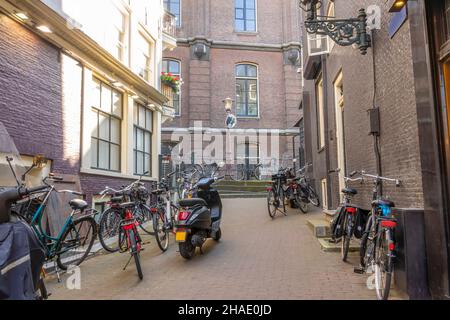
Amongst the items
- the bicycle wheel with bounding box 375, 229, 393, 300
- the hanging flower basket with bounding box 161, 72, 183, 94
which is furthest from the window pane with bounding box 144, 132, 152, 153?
the bicycle wheel with bounding box 375, 229, 393, 300

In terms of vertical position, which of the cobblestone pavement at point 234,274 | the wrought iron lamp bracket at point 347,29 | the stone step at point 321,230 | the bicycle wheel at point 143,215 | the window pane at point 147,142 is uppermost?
the wrought iron lamp bracket at point 347,29

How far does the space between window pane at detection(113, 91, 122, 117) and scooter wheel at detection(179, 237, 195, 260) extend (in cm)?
434

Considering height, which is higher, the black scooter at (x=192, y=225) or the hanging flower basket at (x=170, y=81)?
the hanging flower basket at (x=170, y=81)

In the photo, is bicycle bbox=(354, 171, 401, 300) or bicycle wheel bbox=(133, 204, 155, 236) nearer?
bicycle bbox=(354, 171, 401, 300)

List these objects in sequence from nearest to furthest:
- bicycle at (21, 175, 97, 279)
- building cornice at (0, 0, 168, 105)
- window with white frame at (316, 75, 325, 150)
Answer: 1. bicycle at (21, 175, 97, 279)
2. building cornice at (0, 0, 168, 105)
3. window with white frame at (316, 75, 325, 150)

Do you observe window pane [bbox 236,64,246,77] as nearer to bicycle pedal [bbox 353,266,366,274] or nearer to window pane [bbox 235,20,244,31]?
window pane [bbox 235,20,244,31]

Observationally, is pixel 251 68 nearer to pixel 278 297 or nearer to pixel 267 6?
pixel 267 6

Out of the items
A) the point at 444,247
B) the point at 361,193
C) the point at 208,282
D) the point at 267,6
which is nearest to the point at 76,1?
the point at 208,282

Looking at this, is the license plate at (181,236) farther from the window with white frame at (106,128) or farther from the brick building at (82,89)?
the window with white frame at (106,128)

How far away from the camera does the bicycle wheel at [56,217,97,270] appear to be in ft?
16.4

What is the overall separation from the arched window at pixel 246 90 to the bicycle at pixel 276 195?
1284cm

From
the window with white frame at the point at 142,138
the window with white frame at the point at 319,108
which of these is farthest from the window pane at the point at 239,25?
the window with white frame at the point at 142,138

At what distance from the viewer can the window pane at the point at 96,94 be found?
787cm

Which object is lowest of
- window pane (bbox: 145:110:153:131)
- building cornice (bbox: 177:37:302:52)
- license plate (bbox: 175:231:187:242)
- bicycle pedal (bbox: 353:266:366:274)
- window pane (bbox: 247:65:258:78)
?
bicycle pedal (bbox: 353:266:366:274)
